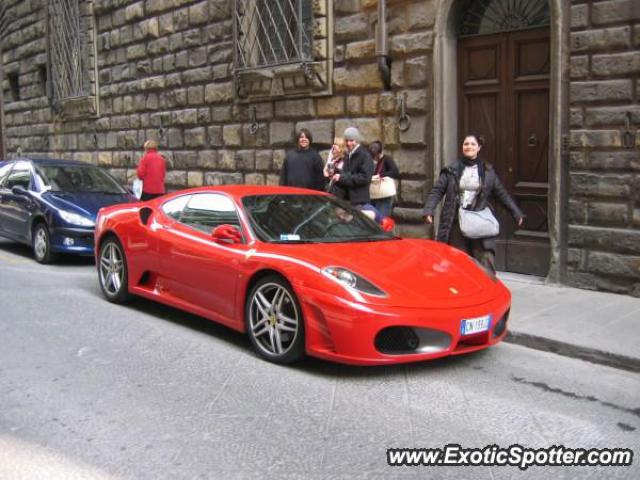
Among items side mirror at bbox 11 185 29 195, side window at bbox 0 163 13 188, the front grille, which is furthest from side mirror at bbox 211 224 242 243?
side window at bbox 0 163 13 188

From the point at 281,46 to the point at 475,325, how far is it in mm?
8577

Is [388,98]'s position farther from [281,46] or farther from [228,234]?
[228,234]

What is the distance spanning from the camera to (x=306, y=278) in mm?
5426

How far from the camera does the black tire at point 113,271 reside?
7.69 m

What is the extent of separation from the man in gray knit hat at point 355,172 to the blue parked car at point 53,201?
346cm

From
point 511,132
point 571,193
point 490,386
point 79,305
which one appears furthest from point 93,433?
point 511,132

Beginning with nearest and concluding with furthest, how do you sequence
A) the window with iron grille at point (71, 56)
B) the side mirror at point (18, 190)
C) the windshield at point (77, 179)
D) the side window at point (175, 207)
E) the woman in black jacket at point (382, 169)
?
the side window at point (175, 207) → the woman in black jacket at point (382, 169) → the side mirror at point (18, 190) → the windshield at point (77, 179) → the window with iron grille at point (71, 56)

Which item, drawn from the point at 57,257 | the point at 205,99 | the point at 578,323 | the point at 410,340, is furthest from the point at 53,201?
the point at 578,323

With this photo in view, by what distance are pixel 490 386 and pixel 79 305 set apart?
4291 mm

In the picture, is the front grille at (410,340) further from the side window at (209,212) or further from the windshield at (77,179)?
the windshield at (77,179)

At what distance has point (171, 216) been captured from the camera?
7188 mm

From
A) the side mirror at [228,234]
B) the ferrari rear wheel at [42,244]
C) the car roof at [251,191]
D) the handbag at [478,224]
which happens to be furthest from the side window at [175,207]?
the ferrari rear wheel at [42,244]

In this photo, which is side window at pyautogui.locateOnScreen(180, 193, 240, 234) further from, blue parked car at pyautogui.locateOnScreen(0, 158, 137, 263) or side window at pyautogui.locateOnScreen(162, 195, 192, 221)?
blue parked car at pyautogui.locateOnScreen(0, 158, 137, 263)

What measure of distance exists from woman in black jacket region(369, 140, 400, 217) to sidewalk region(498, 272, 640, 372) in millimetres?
2112
